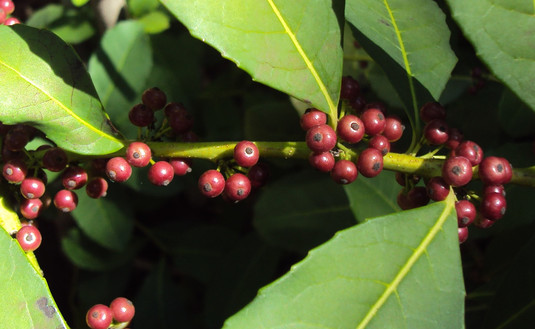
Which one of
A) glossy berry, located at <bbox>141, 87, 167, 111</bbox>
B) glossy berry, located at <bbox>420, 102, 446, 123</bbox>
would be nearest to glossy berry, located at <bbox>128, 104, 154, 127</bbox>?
glossy berry, located at <bbox>141, 87, 167, 111</bbox>

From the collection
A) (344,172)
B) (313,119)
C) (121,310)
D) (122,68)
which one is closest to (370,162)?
(344,172)

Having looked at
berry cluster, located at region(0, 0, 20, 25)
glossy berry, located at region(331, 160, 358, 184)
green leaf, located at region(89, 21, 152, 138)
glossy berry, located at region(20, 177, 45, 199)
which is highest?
glossy berry, located at region(331, 160, 358, 184)

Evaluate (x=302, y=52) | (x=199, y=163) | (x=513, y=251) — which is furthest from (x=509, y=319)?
(x=199, y=163)

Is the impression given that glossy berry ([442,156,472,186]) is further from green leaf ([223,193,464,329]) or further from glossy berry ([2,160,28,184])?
glossy berry ([2,160,28,184])

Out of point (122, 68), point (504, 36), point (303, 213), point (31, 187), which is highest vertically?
point (504, 36)

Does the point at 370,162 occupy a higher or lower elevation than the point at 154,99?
higher

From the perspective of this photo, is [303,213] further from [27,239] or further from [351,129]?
[27,239]

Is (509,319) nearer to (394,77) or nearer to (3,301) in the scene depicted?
(394,77)
